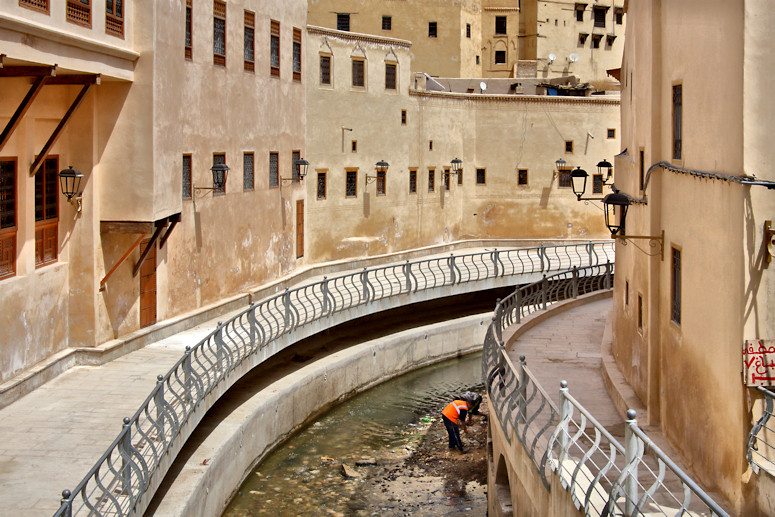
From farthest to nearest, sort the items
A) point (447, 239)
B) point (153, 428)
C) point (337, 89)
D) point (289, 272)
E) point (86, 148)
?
point (447, 239) < point (337, 89) < point (289, 272) < point (86, 148) < point (153, 428)

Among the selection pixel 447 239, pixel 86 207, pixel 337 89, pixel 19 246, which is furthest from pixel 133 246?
pixel 447 239

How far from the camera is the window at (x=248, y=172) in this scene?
22850 millimetres

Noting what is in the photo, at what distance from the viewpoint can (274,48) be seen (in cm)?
2456

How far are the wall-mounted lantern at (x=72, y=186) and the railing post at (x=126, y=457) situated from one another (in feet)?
19.9

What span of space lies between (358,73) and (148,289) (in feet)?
43.3

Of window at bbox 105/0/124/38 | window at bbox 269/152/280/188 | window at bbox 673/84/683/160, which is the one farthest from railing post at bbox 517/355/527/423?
window at bbox 269/152/280/188

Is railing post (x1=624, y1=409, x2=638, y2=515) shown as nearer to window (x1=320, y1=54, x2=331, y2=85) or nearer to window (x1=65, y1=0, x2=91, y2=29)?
window (x1=65, y1=0, x2=91, y2=29)

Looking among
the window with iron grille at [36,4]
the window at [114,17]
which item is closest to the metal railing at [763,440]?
the window with iron grille at [36,4]

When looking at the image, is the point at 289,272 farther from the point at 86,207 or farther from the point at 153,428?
the point at 153,428

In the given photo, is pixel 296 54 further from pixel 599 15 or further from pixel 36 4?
pixel 599 15

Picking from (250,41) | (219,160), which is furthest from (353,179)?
(219,160)

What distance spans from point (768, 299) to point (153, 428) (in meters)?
7.01

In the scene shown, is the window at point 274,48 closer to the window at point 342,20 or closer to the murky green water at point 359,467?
the murky green water at point 359,467

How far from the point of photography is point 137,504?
10281 mm
